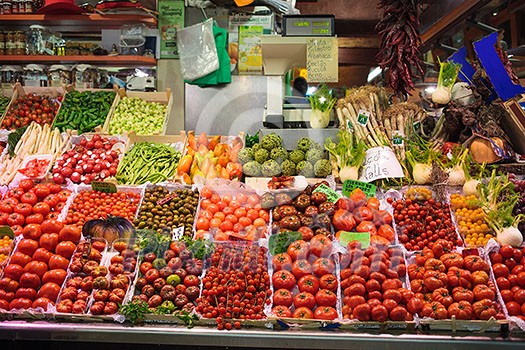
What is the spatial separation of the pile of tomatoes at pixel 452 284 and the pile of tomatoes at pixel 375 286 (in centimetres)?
9

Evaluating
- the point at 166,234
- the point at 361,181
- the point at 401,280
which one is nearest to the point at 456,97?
the point at 361,181

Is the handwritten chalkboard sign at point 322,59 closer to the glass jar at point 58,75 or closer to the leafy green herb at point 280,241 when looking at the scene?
the leafy green herb at point 280,241

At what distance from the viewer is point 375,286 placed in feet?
10.3

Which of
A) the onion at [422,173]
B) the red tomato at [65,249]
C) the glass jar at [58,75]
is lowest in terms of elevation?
the red tomato at [65,249]

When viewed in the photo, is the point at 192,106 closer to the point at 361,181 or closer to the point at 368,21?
the point at 368,21

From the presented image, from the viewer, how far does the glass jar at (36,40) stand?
686cm

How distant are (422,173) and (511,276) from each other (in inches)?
42.4

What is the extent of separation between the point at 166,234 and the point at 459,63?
9.76ft

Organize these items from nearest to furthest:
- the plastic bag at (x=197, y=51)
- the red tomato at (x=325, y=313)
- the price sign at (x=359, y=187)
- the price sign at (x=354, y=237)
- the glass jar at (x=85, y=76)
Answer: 1. the red tomato at (x=325, y=313)
2. the price sign at (x=354, y=237)
3. the price sign at (x=359, y=187)
4. the glass jar at (x=85, y=76)
5. the plastic bag at (x=197, y=51)

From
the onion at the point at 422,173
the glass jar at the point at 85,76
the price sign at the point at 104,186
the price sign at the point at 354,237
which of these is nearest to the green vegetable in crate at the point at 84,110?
the glass jar at the point at 85,76

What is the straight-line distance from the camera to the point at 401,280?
3309mm

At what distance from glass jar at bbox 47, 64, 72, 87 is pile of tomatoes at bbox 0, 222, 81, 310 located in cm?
380

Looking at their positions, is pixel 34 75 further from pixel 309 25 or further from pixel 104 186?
pixel 309 25

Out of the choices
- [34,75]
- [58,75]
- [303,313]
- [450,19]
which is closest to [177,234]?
[303,313]
